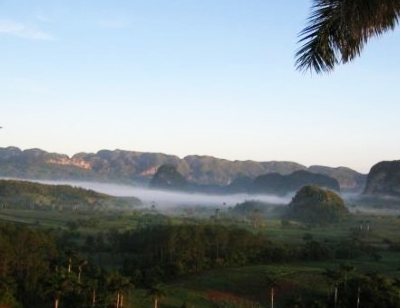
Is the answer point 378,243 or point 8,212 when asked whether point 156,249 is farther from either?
point 8,212

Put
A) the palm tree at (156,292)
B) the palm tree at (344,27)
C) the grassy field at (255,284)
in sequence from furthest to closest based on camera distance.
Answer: the grassy field at (255,284) → the palm tree at (156,292) → the palm tree at (344,27)

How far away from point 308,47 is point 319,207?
193 m

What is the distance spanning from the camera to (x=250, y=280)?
80.8 m

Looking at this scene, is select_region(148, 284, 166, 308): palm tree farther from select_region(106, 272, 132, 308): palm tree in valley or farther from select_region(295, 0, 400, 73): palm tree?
select_region(295, 0, 400, 73): palm tree

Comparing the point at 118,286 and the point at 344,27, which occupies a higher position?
the point at 344,27

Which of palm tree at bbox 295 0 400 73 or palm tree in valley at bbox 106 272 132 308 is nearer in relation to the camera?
palm tree at bbox 295 0 400 73

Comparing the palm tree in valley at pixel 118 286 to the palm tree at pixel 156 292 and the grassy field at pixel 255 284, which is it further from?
the grassy field at pixel 255 284

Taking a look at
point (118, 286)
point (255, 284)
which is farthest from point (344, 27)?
point (255, 284)

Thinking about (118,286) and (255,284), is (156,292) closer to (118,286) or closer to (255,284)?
(118,286)

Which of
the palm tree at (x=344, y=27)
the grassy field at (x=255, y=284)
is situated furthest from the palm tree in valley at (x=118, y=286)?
the palm tree at (x=344, y=27)

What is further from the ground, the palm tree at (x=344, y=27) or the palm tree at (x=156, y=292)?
the palm tree at (x=344, y=27)

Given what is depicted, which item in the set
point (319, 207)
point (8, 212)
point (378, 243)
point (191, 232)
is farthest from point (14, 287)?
point (319, 207)

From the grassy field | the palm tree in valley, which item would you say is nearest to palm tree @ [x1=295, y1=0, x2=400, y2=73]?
the palm tree in valley

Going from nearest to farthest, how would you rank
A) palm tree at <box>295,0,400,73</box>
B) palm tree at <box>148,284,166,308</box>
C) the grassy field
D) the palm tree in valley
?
palm tree at <box>295,0,400,73</box>
the palm tree in valley
palm tree at <box>148,284,166,308</box>
the grassy field
